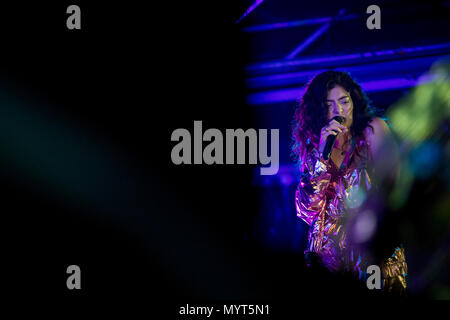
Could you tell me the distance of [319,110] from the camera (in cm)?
254

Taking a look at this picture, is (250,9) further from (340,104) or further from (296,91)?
(340,104)

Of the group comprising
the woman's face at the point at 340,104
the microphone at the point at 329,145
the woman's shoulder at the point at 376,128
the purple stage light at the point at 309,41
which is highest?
the purple stage light at the point at 309,41

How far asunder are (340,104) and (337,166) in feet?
Result: 1.08

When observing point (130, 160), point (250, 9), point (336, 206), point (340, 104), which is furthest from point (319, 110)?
point (130, 160)

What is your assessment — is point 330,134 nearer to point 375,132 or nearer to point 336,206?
point 375,132

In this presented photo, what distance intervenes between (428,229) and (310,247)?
2.01ft

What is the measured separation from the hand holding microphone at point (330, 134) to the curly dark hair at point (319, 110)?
3 centimetres

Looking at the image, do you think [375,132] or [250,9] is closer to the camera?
[375,132]

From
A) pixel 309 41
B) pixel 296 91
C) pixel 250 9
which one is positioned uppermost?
pixel 250 9

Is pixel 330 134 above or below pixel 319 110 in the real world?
below

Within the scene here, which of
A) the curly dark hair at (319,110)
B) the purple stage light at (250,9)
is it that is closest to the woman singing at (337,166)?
the curly dark hair at (319,110)

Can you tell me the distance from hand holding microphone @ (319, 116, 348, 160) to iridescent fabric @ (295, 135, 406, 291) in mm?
38

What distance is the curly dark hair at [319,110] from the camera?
251 centimetres

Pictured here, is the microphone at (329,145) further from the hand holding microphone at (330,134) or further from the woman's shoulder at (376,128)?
the woman's shoulder at (376,128)
